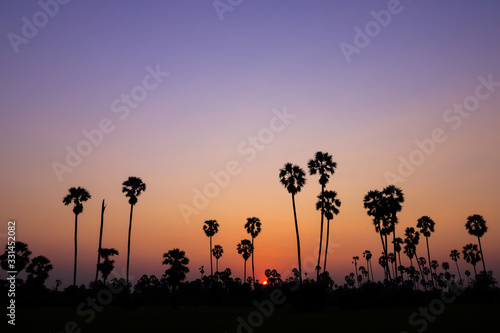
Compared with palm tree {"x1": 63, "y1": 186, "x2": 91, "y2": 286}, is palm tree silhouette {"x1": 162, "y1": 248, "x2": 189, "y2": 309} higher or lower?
lower

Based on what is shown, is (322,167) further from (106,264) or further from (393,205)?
(106,264)

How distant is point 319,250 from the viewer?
57594 mm

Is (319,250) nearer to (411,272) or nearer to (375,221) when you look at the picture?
(375,221)

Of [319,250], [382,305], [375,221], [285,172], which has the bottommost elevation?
[382,305]

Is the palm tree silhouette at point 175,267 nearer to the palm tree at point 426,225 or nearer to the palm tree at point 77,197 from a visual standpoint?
the palm tree at point 77,197

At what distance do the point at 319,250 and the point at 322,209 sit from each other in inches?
254

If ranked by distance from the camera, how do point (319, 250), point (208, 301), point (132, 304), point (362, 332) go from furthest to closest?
point (208, 301)
point (132, 304)
point (319, 250)
point (362, 332)

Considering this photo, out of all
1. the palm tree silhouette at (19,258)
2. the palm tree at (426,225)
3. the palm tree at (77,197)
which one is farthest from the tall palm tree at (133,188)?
the palm tree at (426,225)

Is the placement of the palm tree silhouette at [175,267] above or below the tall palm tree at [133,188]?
below

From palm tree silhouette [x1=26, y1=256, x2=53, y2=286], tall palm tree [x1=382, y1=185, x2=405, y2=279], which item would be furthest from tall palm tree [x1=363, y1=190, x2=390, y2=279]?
palm tree silhouette [x1=26, y1=256, x2=53, y2=286]

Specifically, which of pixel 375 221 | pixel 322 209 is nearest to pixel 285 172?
pixel 322 209

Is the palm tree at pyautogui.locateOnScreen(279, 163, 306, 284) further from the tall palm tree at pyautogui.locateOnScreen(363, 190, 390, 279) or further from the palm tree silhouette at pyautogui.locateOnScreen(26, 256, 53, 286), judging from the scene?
the palm tree silhouette at pyautogui.locateOnScreen(26, 256, 53, 286)

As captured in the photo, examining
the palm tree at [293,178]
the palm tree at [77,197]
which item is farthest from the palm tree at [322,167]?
the palm tree at [77,197]

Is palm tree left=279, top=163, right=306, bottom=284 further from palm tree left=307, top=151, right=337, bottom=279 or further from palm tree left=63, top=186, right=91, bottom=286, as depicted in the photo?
palm tree left=63, top=186, right=91, bottom=286
